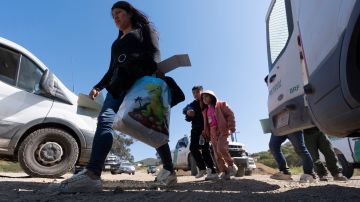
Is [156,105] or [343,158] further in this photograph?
[343,158]

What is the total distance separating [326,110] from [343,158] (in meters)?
6.53

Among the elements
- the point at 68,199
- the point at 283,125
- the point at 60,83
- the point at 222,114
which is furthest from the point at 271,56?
the point at 60,83

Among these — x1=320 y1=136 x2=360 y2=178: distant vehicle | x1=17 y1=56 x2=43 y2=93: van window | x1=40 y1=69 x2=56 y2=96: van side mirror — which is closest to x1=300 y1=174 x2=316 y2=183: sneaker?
x1=320 y1=136 x2=360 y2=178: distant vehicle

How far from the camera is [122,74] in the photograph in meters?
3.34

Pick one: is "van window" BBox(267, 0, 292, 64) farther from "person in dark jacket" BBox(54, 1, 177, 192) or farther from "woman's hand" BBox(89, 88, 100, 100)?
"woman's hand" BBox(89, 88, 100, 100)

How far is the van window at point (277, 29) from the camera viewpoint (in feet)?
13.9

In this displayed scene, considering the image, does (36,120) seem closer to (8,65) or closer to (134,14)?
(8,65)

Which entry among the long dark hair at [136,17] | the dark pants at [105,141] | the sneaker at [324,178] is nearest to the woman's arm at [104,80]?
the dark pants at [105,141]

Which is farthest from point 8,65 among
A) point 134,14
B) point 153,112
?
point 153,112

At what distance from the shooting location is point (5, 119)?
5977 millimetres

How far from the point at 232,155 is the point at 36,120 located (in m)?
7.76

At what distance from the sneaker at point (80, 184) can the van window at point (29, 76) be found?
360cm

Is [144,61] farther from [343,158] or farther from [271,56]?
[343,158]

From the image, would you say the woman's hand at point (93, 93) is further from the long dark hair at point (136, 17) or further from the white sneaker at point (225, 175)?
the white sneaker at point (225, 175)
